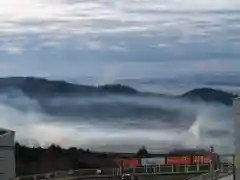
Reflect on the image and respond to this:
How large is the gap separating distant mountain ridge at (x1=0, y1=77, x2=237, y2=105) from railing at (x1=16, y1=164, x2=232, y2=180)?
43cm

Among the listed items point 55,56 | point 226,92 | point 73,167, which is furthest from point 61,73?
point 226,92

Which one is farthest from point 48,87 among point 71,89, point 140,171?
point 140,171

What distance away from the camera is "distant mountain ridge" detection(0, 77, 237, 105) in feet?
8.48

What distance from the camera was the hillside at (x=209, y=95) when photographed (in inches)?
102

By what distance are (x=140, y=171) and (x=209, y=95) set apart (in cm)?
64

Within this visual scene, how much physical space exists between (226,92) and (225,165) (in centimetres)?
45

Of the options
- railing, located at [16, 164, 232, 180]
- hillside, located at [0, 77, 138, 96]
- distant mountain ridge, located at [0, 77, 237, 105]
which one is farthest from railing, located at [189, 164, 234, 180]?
hillside, located at [0, 77, 138, 96]

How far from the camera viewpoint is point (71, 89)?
8.55 feet

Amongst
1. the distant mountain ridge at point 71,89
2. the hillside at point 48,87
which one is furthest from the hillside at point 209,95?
the hillside at point 48,87

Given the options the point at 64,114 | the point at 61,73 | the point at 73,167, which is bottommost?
the point at 73,167

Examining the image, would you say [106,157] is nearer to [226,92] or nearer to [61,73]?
[61,73]

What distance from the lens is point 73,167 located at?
2.60 m

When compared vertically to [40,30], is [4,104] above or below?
below

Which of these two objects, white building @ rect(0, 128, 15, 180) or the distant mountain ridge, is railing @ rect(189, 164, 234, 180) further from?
white building @ rect(0, 128, 15, 180)
